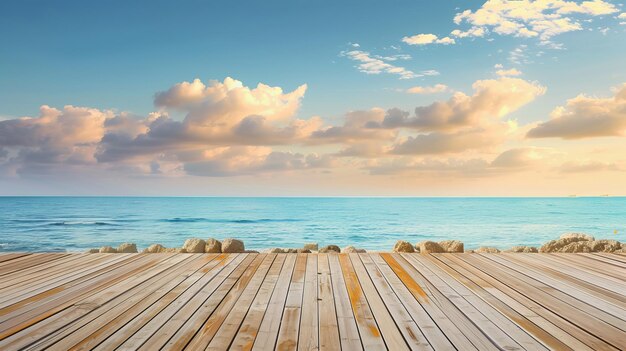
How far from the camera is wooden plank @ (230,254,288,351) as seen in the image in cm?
257

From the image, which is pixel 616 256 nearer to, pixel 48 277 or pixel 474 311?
pixel 474 311

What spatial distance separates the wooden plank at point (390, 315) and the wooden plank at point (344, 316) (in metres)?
0.16

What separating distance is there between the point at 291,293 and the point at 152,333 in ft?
4.19

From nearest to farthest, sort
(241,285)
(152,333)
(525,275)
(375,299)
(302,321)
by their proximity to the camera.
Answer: (152,333) < (302,321) < (375,299) < (241,285) < (525,275)

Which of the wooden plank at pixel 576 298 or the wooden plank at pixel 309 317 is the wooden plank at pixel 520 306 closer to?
the wooden plank at pixel 576 298

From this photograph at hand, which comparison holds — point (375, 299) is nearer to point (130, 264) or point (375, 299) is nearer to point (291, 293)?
point (291, 293)

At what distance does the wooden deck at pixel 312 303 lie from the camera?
8.70ft

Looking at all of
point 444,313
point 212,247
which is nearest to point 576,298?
point 444,313

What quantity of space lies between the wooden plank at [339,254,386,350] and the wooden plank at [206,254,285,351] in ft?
2.23

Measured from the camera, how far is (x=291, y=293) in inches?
147

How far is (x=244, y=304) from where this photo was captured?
3.38 meters

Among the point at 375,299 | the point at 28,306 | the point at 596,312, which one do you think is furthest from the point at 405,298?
the point at 28,306

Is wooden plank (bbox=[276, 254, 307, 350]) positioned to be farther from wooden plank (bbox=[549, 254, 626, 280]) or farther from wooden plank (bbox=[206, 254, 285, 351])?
wooden plank (bbox=[549, 254, 626, 280])

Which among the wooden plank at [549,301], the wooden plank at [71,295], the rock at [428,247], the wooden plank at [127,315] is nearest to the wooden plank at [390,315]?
the wooden plank at [549,301]
